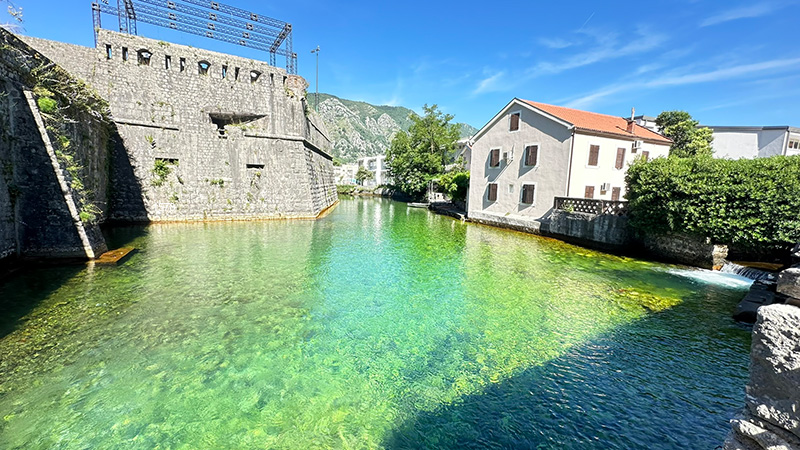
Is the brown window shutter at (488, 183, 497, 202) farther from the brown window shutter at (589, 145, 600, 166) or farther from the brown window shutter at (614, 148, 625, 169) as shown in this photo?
the brown window shutter at (614, 148, 625, 169)

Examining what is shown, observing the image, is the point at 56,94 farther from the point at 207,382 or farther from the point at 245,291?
the point at 207,382

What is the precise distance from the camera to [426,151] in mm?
44438

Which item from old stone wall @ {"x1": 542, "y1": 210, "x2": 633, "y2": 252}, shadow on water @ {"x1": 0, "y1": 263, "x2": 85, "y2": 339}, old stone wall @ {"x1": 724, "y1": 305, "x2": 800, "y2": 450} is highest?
old stone wall @ {"x1": 724, "y1": 305, "x2": 800, "y2": 450}

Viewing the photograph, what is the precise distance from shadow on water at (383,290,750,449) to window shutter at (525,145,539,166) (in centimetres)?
1565

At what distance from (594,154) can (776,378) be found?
822 inches

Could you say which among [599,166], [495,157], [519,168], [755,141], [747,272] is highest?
[755,141]

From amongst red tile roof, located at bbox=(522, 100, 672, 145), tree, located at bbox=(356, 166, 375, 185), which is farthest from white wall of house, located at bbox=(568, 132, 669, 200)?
tree, located at bbox=(356, 166, 375, 185)

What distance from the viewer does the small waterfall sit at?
10.1m

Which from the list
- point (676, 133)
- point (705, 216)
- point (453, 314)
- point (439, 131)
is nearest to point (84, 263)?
point (453, 314)

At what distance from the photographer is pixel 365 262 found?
12.5 meters

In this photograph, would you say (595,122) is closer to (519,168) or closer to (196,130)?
(519,168)

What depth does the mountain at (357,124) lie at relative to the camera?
465 ft

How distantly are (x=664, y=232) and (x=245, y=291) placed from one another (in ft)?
53.9

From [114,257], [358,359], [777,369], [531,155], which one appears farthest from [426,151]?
[777,369]
